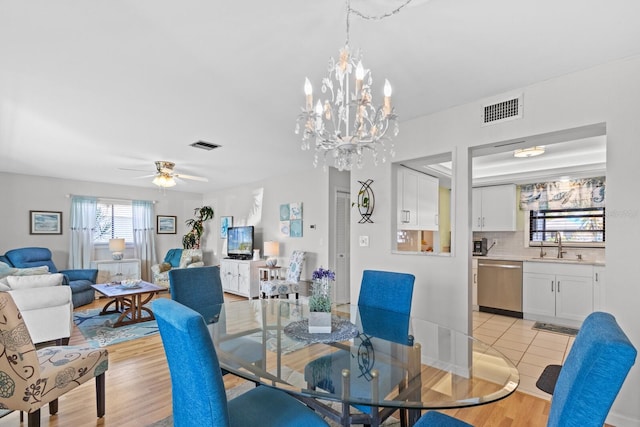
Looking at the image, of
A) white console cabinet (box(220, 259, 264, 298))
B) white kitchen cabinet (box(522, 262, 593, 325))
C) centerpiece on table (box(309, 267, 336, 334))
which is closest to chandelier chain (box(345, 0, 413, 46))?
centerpiece on table (box(309, 267, 336, 334))

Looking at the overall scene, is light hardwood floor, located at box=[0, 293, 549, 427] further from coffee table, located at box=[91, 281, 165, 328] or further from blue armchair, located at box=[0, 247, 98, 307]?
blue armchair, located at box=[0, 247, 98, 307]

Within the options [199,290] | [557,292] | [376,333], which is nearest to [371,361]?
[376,333]

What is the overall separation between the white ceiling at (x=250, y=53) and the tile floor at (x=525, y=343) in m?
2.53

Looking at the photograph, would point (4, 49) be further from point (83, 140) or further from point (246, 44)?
point (83, 140)

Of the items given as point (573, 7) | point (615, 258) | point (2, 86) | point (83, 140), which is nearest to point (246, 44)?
point (573, 7)

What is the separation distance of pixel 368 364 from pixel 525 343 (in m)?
3.07

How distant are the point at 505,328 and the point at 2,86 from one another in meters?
5.88

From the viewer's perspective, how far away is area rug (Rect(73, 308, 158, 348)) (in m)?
3.67

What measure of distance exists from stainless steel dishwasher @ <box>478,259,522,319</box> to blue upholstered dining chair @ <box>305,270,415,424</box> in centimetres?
335

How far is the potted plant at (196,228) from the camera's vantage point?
746cm

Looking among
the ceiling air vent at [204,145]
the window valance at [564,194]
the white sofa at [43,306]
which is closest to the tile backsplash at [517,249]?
the window valance at [564,194]

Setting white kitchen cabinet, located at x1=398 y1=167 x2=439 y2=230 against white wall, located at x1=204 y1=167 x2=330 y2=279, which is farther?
white wall, located at x1=204 y1=167 x2=330 y2=279

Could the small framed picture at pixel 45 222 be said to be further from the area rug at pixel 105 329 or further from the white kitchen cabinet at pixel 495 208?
the white kitchen cabinet at pixel 495 208

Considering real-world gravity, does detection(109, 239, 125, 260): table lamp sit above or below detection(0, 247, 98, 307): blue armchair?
above
